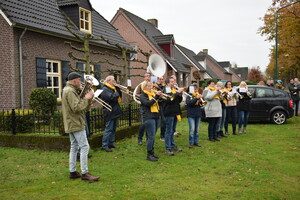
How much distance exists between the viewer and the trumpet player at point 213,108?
855cm

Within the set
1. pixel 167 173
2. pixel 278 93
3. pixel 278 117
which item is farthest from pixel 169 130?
pixel 278 93

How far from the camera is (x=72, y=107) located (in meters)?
5.00

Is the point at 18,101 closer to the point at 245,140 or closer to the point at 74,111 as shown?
the point at 74,111

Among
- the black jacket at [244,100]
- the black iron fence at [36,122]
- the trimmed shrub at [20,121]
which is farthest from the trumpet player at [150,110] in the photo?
the black jacket at [244,100]

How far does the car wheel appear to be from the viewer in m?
12.2

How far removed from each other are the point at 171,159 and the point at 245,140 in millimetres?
3386

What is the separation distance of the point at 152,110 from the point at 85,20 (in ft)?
36.8

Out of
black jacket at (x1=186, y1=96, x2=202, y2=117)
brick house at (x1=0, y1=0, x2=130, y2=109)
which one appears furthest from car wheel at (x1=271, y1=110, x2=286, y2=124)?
brick house at (x1=0, y1=0, x2=130, y2=109)

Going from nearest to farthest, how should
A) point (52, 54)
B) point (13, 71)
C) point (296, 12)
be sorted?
point (13, 71)
point (52, 54)
point (296, 12)

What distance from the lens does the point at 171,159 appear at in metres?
6.79

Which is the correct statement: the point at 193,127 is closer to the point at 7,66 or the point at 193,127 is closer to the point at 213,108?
the point at 213,108

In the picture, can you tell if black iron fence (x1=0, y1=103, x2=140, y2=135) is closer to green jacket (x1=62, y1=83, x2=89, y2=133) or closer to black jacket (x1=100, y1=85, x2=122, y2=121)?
black jacket (x1=100, y1=85, x2=122, y2=121)

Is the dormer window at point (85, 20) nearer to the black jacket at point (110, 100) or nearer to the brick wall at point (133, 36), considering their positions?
the black jacket at point (110, 100)

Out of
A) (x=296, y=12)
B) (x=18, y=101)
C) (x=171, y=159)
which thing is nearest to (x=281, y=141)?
(x=171, y=159)
